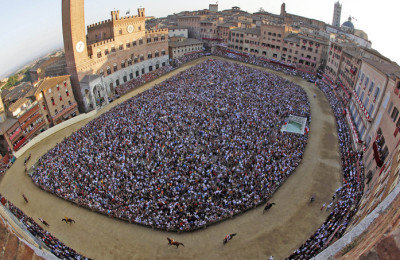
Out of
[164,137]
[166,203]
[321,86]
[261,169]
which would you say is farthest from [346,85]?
[166,203]

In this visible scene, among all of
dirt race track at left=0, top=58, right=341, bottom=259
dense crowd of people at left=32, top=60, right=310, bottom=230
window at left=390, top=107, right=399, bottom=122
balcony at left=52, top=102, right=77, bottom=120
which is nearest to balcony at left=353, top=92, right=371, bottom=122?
window at left=390, top=107, right=399, bottom=122

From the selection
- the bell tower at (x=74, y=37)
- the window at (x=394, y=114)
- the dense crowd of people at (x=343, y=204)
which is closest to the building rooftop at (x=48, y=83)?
the bell tower at (x=74, y=37)

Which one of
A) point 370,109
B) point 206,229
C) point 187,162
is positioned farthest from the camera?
point 370,109

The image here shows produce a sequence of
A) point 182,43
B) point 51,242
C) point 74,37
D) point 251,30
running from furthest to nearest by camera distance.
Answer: point 251,30, point 182,43, point 74,37, point 51,242

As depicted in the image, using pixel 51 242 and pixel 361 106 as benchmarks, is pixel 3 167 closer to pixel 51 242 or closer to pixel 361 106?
pixel 51 242

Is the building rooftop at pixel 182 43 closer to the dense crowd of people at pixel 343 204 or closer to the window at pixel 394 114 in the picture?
the dense crowd of people at pixel 343 204

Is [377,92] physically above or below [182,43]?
below

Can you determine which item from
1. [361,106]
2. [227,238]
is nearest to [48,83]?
[227,238]
